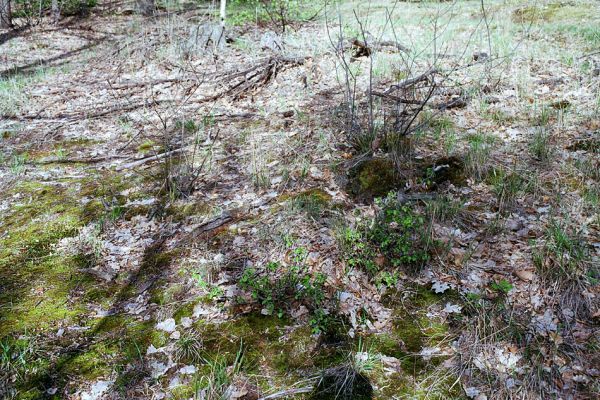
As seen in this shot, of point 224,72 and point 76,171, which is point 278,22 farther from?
point 76,171

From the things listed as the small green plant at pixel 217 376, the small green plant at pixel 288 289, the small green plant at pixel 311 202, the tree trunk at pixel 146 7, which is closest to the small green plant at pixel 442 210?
the small green plant at pixel 311 202

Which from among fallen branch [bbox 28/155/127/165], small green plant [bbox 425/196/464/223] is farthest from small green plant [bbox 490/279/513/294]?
fallen branch [bbox 28/155/127/165]

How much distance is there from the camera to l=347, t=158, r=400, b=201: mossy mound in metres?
4.50

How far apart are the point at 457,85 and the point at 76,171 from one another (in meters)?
5.48

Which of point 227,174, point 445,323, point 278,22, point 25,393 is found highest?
point 278,22

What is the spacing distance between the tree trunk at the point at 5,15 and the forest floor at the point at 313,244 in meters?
8.77

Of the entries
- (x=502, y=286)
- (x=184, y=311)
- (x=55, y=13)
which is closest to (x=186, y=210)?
(x=184, y=311)

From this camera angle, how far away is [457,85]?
20.7 feet

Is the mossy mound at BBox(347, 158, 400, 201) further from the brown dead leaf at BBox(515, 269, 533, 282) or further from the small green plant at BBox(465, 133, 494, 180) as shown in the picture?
the brown dead leaf at BBox(515, 269, 533, 282)

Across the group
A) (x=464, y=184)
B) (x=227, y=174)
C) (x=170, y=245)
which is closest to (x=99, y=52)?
(x=227, y=174)

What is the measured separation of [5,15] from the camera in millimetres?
13664

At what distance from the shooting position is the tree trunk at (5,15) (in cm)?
1348

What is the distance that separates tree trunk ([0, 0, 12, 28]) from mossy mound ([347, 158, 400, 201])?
14391 millimetres

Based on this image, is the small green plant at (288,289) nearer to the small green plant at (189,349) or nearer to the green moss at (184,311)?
the green moss at (184,311)
